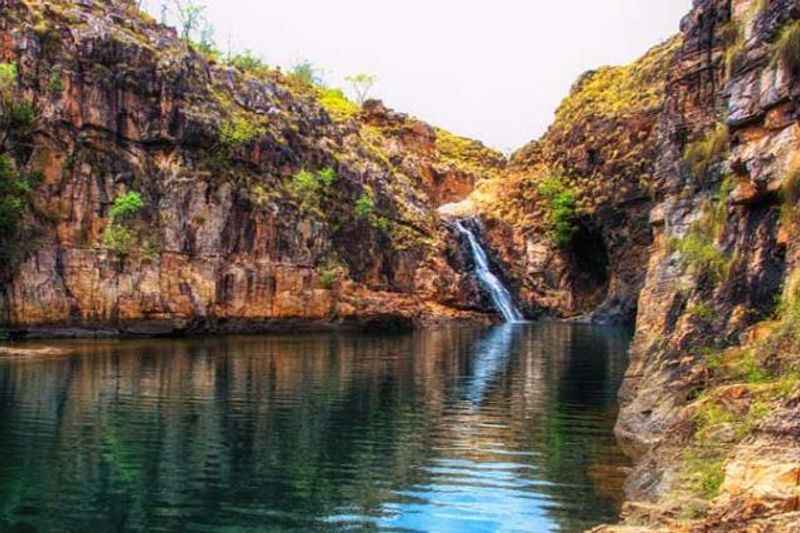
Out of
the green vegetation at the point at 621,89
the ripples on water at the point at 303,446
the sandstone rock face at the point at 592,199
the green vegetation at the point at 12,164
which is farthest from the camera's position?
the green vegetation at the point at 621,89

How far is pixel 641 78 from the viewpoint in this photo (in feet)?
361

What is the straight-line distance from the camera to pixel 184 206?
80.0 metres

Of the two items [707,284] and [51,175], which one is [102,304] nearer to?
[51,175]

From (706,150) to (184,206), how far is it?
55.9 m

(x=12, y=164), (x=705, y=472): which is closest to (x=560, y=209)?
(x=12, y=164)

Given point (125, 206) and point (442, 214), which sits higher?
point (442, 214)

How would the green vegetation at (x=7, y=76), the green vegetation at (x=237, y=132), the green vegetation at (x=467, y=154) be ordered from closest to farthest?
1. the green vegetation at (x=7, y=76)
2. the green vegetation at (x=237, y=132)
3. the green vegetation at (x=467, y=154)

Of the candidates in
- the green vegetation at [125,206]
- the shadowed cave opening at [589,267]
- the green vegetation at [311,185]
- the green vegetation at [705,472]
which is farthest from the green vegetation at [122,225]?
the green vegetation at [705,472]

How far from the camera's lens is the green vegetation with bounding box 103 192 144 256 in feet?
238

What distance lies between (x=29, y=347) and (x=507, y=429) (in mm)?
39359

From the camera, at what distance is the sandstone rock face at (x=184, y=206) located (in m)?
71.5

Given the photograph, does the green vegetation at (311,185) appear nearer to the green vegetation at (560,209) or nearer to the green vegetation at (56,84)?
the green vegetation at (56,84)

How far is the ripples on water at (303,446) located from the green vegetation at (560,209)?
202 ft

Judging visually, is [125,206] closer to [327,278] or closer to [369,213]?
[327,278]
